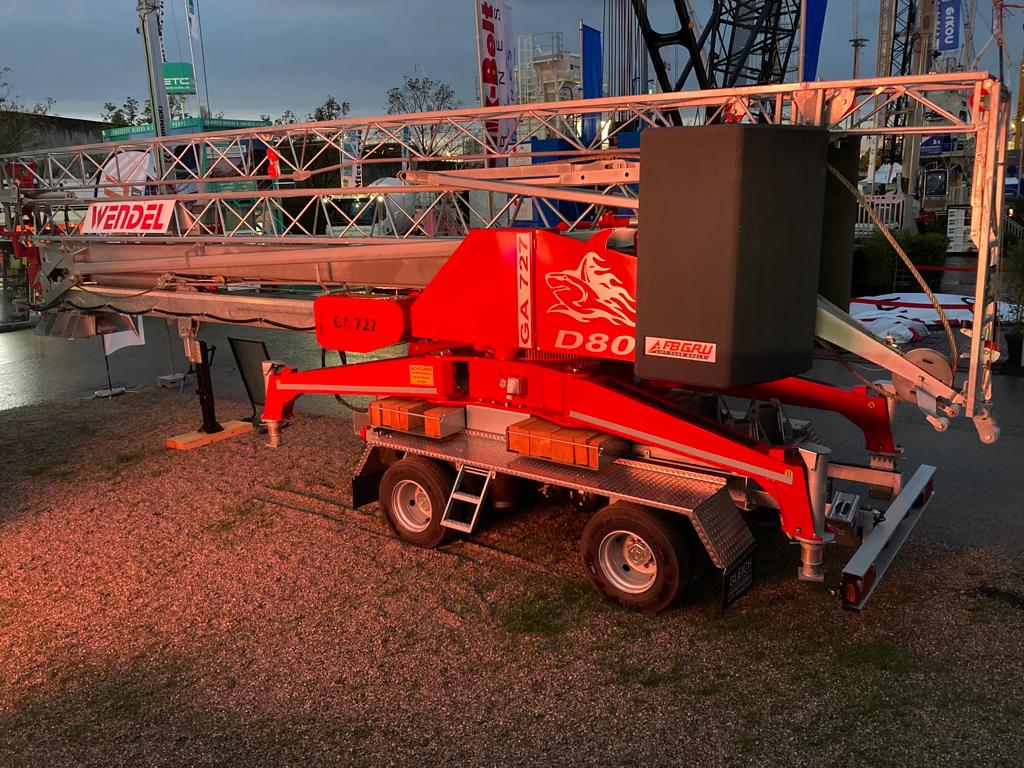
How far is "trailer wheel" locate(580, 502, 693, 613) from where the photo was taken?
5.45 m

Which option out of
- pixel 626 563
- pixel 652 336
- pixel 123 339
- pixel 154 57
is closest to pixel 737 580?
pixel 626 563

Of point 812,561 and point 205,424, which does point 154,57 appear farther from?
point 812,561

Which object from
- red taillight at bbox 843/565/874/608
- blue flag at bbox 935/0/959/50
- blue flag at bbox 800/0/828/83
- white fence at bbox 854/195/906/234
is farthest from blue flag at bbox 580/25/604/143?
blue flag at bbox 935/0/959/50

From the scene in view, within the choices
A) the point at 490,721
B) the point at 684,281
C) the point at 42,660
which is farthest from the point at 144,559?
the point at 684,281

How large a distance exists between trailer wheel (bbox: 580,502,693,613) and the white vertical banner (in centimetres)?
1409

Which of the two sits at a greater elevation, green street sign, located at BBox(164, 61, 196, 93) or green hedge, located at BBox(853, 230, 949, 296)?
green street sign, located at BBox(164, 61, 196, 93)

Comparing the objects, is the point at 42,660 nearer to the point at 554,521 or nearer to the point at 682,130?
the point at 554,521

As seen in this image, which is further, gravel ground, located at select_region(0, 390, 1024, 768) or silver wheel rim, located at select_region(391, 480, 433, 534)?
silver wheel rim, located at select_region(391, 480, 433, 534)

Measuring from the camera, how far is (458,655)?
5.31 metres

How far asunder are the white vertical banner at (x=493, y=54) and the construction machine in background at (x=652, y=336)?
1087 centimetres

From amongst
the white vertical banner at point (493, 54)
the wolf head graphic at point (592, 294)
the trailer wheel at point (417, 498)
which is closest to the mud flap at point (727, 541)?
the wolf head graphic at point (592, 294)

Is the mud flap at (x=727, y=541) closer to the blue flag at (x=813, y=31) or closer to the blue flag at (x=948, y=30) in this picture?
the blue flag at (x=813, y=31)

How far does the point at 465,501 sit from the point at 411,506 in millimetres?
793

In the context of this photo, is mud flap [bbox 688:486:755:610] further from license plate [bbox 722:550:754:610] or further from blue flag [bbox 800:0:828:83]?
blue flag [bbox 800:0:828:83]
